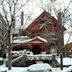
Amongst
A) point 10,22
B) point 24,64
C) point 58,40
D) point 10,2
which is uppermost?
point 10,2

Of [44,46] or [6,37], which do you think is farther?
[44,46]

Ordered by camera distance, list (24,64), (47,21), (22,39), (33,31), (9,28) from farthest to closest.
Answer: (33,31) < (22,39) < (24,64) < (47,21) < (9,28)

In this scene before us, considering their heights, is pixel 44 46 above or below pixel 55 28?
below

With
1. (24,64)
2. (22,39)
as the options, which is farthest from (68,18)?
(22,39)

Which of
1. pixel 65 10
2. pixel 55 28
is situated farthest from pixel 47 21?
pixel 65 10

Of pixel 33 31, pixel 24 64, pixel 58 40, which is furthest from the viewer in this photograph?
pixel 33 31

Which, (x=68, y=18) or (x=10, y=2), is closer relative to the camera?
(x=10, y=2)

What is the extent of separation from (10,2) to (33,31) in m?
29.3

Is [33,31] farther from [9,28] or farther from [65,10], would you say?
[9,28]

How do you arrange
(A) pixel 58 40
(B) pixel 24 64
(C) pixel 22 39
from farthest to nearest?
(C) pixel 22 39 → (B) pixel 24 64 → (A) pixel 58 40

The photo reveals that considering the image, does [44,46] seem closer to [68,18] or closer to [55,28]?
[55,28]

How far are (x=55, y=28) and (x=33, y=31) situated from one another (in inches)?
812

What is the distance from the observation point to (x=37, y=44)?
5188cm

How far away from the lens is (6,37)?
25.6 meters
